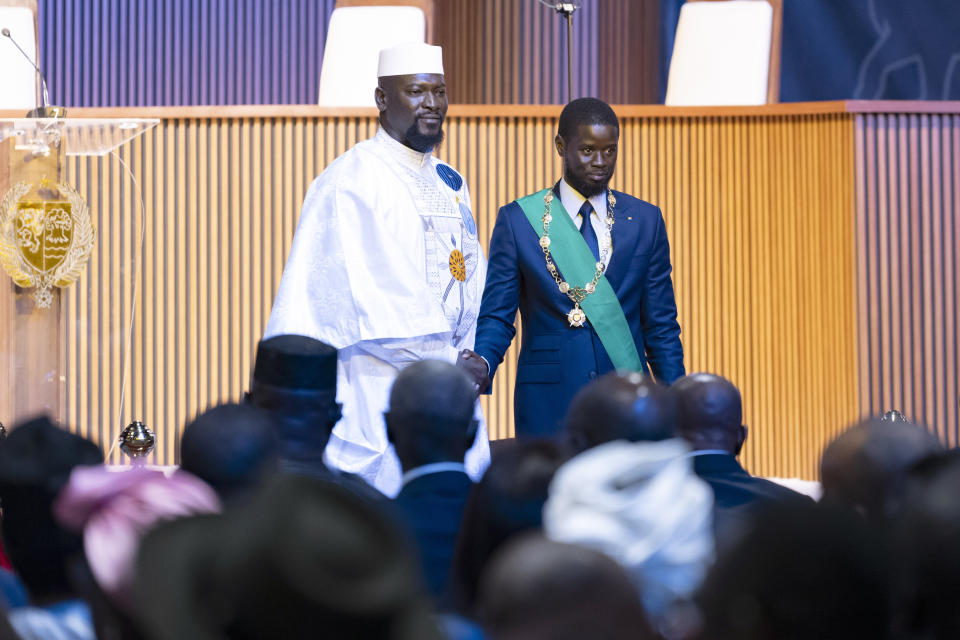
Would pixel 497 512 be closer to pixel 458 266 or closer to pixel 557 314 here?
pixel 557 314

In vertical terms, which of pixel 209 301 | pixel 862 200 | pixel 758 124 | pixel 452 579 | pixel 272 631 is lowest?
pixel 452 579

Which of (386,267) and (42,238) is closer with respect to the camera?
(386,267)

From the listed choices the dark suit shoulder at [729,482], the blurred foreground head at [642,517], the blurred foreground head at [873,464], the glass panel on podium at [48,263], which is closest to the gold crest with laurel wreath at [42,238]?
the glass panel on podium at [48,263]

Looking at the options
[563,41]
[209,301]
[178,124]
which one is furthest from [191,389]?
[563,41]

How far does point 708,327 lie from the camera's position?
16.4 ft

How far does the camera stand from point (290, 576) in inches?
38.6

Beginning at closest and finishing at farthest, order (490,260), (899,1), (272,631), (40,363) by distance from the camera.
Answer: (272,631), (490,260), (40,363), (899,1)

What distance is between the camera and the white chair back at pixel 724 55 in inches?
220

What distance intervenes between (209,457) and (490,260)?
1.88 meters

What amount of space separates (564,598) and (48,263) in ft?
10.8

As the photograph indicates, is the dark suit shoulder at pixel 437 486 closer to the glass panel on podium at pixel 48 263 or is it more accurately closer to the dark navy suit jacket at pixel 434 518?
the dark navy suit jacket at pixel 434 518

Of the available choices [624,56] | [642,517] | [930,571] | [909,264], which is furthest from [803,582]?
[624,56]

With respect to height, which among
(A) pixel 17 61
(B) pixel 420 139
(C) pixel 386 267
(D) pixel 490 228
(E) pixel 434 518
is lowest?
(E) pixel 434 518

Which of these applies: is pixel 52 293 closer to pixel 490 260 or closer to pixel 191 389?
pixel 191 389
